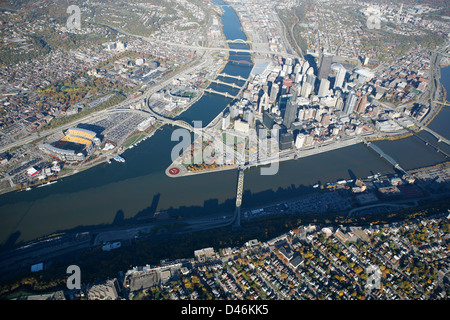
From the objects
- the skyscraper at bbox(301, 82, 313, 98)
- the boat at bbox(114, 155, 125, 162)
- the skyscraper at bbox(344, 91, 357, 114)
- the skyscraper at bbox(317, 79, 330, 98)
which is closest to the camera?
the boat at bbox(114, 155, 125, 162)

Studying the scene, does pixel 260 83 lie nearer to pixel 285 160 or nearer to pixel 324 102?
pixel 324 102

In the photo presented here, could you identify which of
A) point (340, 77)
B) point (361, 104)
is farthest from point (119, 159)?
point (340, 77)

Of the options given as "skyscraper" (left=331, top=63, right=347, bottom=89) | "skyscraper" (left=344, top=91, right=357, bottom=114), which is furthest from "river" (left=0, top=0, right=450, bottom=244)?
"skyscraper" (left=331, top=63, right=347, bottom=89)

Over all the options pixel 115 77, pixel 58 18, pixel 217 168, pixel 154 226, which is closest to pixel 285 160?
pixel 217 168

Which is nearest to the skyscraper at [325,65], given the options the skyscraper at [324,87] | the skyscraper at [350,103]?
the skyscraper at [324,87]

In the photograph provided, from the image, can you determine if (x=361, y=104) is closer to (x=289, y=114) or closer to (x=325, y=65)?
(x=325, y=65)

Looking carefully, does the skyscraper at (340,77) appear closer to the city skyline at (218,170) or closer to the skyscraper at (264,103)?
the city skyline at (218,170)

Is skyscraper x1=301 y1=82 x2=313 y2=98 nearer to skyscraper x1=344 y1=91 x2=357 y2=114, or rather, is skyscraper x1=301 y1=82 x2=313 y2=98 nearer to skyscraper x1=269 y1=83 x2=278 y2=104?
skyscraper x1=269 y1=83 x2=278 y2=104
